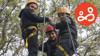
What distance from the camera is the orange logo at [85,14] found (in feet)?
7.39

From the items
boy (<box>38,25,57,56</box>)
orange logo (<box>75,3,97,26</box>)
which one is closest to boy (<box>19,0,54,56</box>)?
boy (<box>38,25,57,56</box>)

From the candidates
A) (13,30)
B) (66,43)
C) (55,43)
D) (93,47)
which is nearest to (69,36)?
(66,43)

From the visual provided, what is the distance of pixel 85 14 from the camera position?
2.29m

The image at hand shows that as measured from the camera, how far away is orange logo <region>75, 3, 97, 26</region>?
2.25 meters

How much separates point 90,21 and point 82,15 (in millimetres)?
203

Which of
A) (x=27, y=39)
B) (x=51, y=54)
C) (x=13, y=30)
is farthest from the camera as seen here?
(x=13, y=30)

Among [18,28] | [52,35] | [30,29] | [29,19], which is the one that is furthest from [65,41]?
[18,28]

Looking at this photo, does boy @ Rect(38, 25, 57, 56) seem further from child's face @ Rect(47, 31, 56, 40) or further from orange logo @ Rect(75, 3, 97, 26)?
orange logo @ Rect(75, 3, 97, 26)

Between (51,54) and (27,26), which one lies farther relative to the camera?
(51,54)

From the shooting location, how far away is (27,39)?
1939 mm

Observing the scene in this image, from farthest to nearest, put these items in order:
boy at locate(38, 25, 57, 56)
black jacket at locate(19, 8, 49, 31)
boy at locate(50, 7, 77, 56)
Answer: boy at locate(38, 25, 57, 56), black jacket at locate(19, 8, 49, 31), boy at locate(50, 7, 77, 56)

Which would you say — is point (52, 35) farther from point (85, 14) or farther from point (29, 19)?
point (85, 14)

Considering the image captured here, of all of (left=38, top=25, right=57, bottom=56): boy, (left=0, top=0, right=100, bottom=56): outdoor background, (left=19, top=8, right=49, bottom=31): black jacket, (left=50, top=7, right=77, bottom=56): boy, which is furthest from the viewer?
(left=0, top=0, right=100, bottom=56): outdoor background

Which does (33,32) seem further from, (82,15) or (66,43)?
(82,15)
